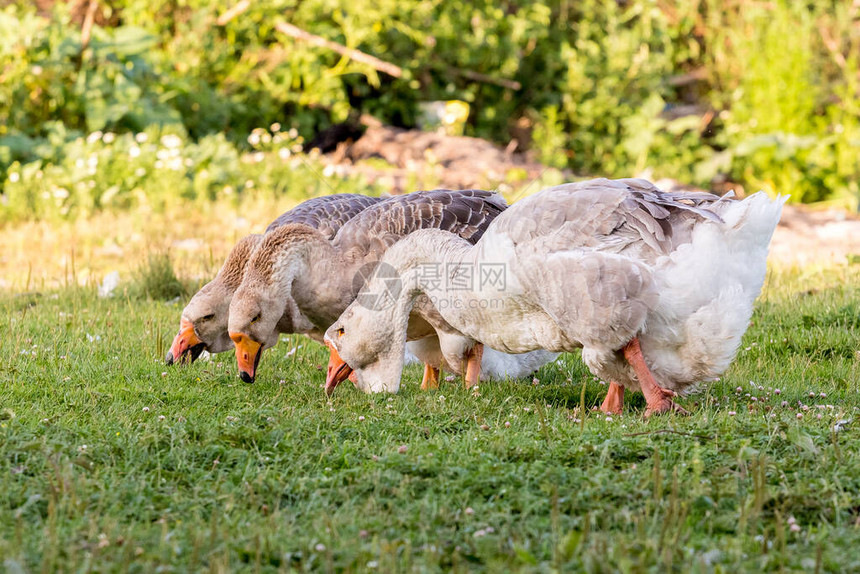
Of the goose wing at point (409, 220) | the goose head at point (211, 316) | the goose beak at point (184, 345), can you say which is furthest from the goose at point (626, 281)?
the goose beak at point (184, 345)

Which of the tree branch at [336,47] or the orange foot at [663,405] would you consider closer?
the orange foot at [663,405]

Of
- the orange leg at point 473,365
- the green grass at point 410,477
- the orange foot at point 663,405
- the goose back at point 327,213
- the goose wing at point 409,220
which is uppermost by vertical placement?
the goose wing at point 409,220

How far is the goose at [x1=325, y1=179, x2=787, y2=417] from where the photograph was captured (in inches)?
206

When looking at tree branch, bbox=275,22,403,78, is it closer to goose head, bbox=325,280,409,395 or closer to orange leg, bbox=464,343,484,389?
orange leg, bbox=464,343,484,389

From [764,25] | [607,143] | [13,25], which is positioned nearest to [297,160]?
[13,25]

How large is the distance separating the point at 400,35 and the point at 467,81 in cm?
170

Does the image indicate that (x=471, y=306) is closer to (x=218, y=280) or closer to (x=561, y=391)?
(x=561, y=391)

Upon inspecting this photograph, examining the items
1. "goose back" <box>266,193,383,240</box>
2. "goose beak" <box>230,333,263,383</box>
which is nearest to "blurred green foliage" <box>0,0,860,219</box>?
"goose back" <box>266,193,383,240</box>

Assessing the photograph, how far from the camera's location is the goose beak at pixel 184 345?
6887 mm

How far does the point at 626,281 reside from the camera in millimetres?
5199

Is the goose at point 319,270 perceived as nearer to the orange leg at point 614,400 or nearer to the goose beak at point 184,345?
the goose beak at point 184,345

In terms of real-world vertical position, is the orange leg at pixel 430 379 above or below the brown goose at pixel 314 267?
below

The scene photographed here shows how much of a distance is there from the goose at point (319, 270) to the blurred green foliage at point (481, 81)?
247 inches

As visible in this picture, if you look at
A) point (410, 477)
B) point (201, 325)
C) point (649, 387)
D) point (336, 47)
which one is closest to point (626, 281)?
point (649, 387)
